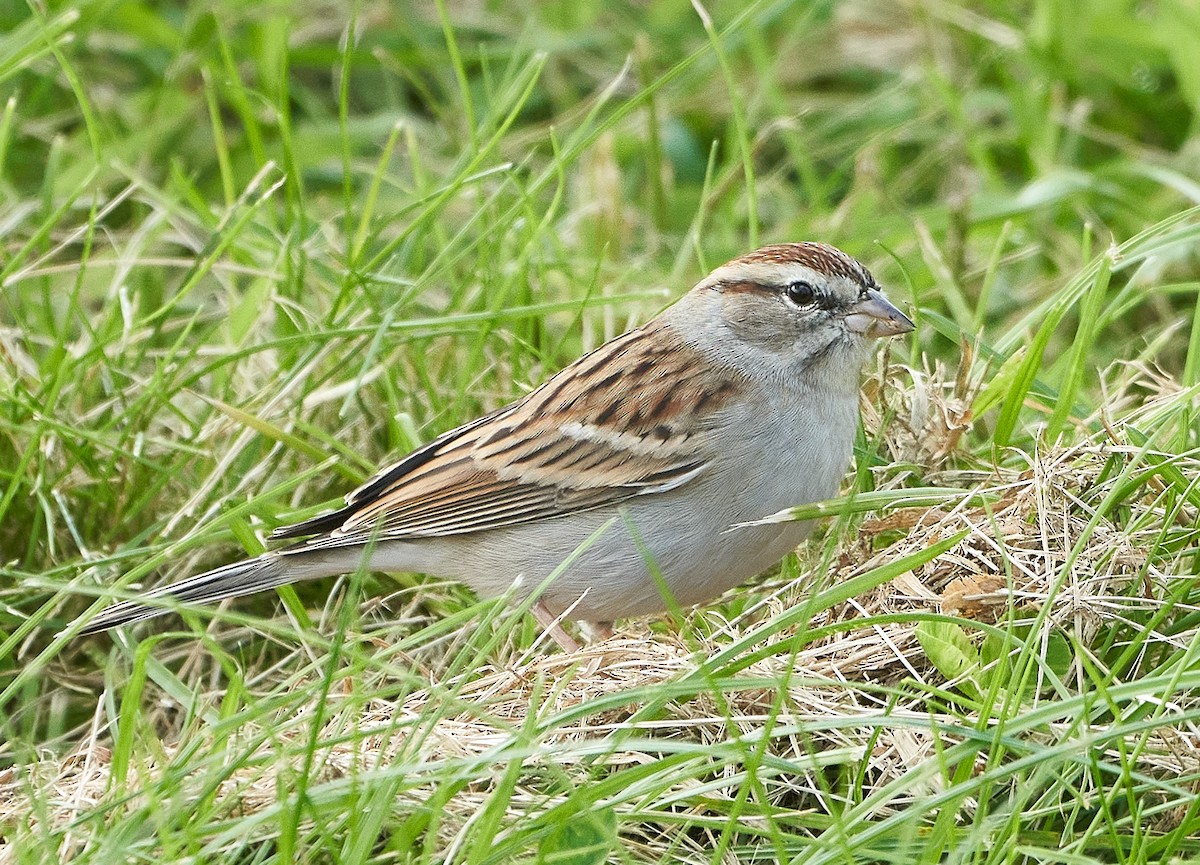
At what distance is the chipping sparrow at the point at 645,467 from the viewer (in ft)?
9.49

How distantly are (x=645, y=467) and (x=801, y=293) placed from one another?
476 millimetres

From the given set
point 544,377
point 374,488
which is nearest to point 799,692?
point 374,488

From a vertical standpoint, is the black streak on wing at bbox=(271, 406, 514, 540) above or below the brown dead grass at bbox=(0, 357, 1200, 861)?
above

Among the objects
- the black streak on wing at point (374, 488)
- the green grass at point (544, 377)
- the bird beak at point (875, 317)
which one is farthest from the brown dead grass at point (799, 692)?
the black streak on wing at point (374, 488)

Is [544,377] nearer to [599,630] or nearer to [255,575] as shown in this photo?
[599,630]

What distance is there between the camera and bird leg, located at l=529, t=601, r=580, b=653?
9.82 ft

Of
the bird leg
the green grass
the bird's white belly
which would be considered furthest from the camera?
the bird leg

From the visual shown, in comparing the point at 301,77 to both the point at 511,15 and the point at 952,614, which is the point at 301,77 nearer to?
the point at 511,15

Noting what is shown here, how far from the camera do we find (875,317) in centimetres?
307

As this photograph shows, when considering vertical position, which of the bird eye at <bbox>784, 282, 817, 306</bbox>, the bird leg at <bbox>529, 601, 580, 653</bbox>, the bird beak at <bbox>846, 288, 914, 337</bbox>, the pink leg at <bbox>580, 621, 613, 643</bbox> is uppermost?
the bird eye at <bbox>784, 282, 817, 306</bbox>

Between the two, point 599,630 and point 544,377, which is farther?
point 544,377

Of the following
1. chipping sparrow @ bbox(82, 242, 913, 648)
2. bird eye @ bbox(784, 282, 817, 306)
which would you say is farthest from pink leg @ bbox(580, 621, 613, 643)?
bird eye @ bbox(784, 282, 817, 306)

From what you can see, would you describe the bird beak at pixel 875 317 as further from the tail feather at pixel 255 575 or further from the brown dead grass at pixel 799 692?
the tail feather at pixel 255 575

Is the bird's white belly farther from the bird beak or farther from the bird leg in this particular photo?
the bird beak
